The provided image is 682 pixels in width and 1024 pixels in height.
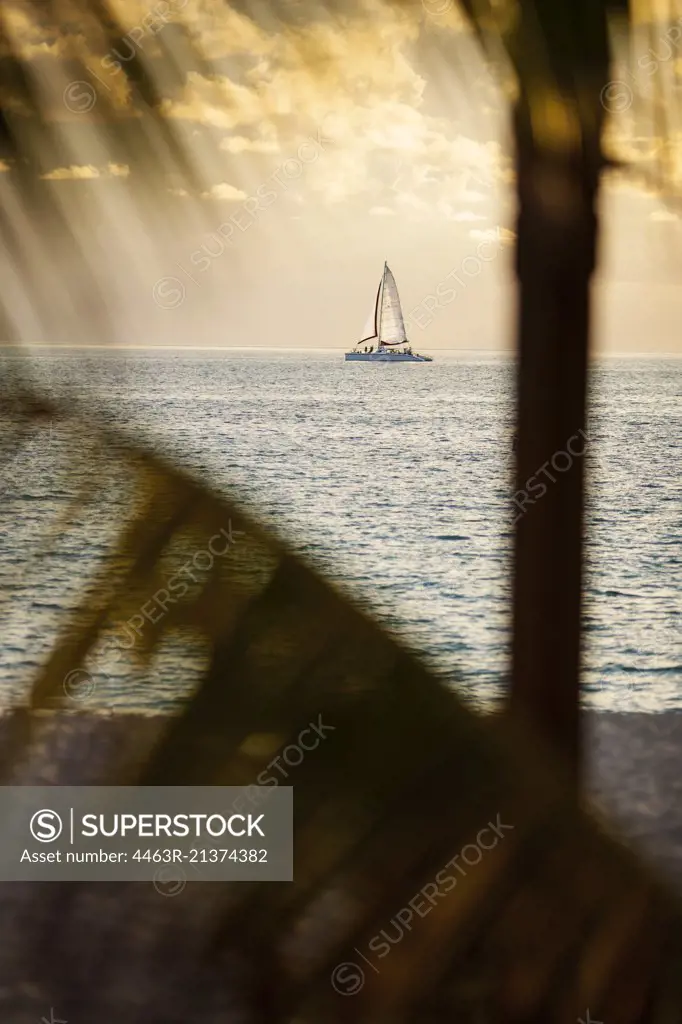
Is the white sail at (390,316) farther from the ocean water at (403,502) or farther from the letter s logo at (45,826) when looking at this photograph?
the letter s logo at (45,826)

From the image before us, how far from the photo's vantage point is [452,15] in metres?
1.12

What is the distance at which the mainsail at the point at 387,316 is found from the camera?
4562 cm

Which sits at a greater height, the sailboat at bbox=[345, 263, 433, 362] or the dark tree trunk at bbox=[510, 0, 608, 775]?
the sailboat at bbox=[345, 263, 433, 362]

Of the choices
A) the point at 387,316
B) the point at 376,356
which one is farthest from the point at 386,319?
the point at 376,356

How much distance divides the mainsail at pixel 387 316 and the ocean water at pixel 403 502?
388 cm

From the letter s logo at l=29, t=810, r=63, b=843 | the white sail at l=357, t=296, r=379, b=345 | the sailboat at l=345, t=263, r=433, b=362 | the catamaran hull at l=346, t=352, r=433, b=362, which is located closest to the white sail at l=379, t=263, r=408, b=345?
the sailboat at l=345, t=263, r=433, b=362

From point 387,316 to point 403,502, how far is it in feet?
73.8

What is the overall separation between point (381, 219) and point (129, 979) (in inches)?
2230

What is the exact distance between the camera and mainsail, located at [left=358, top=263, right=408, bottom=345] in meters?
45.6

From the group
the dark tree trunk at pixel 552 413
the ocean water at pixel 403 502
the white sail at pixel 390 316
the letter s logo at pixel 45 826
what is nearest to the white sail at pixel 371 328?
the white sail at pixel 390 316

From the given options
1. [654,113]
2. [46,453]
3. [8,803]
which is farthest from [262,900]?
[8,803]

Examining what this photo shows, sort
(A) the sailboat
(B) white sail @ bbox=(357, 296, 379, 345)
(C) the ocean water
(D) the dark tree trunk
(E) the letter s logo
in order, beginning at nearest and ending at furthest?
(C) the ocean water < (D) the dark tree trunk < (E) the letter s logo < (A) the sailboat < (B) white sail @ bbox=(357, 296, 379, 345)

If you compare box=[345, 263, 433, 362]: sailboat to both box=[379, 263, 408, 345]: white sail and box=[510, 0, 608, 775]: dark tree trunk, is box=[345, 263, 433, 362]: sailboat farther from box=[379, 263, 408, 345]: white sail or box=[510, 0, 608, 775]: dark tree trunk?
box=[510, 0, 608, 775]: dark tree trunk

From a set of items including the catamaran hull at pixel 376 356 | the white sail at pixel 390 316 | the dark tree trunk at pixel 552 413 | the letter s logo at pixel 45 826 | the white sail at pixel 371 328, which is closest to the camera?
the dark tree trunk at pixel 552 413
